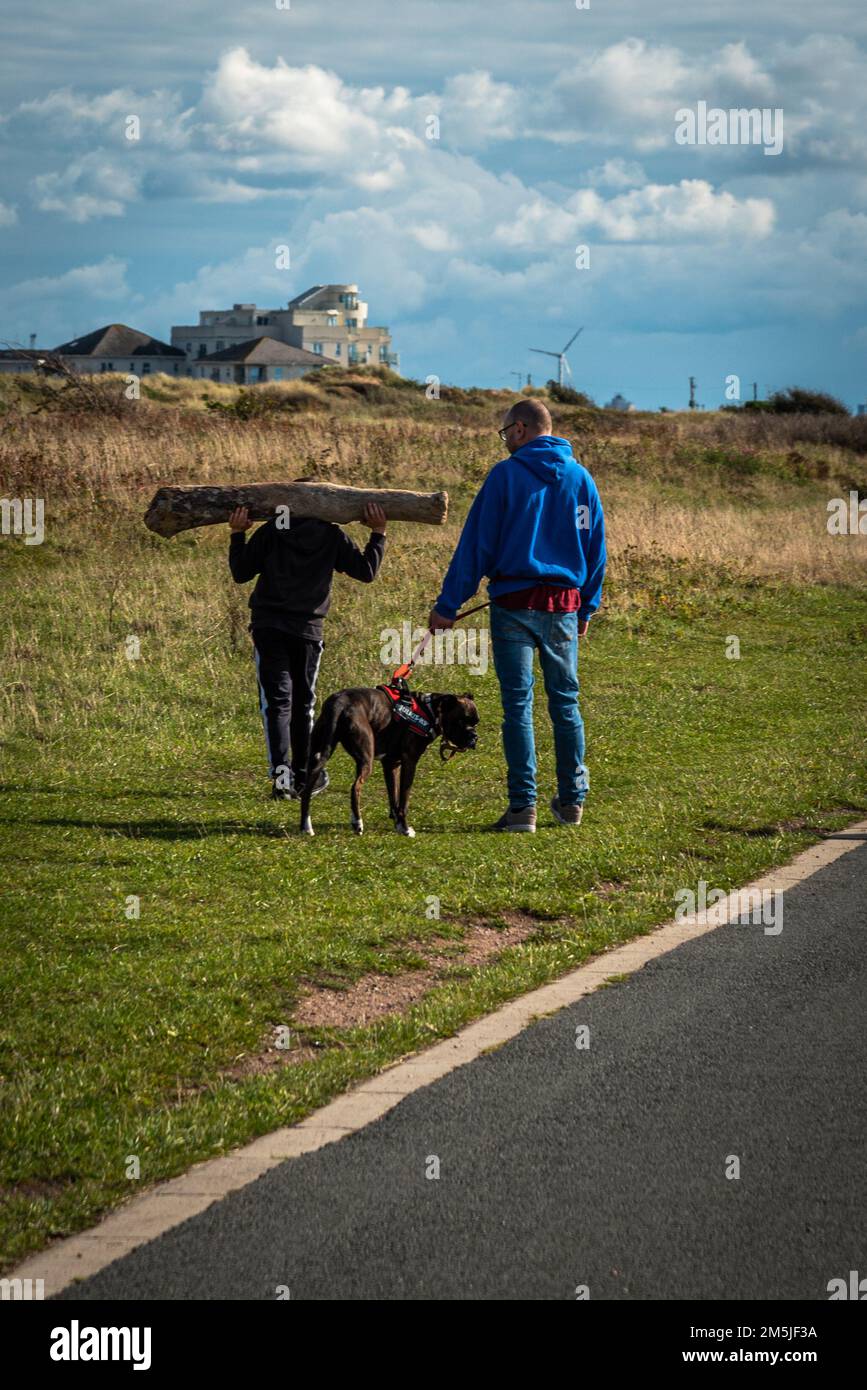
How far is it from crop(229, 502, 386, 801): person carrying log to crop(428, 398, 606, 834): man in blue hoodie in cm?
105

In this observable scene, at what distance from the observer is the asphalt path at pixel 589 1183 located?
3990 millimetres

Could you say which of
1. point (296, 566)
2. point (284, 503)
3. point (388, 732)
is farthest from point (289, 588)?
point (388, 732)

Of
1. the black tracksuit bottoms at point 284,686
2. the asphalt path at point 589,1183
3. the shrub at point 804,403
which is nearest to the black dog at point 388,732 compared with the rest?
the black tracksuit bottoms at point 284,686

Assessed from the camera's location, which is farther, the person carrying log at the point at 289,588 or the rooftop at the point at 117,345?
the rooftop at the point at 117,345

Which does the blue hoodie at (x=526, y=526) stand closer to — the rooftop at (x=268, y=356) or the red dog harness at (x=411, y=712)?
the red dog harness at (x=411, y=712)

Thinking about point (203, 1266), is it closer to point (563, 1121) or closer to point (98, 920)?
point (563, 1121)

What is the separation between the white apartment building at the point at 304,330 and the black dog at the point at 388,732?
454 feet

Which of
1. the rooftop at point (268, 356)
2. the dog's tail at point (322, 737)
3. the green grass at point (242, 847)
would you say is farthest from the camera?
the rooftop at point (268, 356)

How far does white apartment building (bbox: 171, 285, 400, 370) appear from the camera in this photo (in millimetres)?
148500

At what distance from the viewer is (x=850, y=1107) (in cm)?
521

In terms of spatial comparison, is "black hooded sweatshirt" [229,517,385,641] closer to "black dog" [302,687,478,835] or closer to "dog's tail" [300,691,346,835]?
"black dog" [302,687,478,835]

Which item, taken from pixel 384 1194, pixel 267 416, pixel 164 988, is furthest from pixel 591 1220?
pixel 267 416

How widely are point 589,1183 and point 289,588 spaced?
6510mm

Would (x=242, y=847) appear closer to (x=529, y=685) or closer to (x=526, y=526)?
(x=529, y=685)
